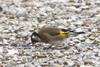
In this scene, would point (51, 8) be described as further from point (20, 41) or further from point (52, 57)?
point (52, 57)

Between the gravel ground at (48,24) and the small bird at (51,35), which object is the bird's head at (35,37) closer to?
the small bird at (51,35)

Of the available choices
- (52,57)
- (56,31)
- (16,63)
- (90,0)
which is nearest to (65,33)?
(56,31)

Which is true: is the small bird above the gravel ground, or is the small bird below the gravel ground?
above

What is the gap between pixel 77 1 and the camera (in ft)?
33.9

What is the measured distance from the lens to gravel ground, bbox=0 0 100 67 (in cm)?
658

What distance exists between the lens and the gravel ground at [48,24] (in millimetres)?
6582

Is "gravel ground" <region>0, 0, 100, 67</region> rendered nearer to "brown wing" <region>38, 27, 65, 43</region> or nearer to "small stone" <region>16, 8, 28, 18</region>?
"small stone" <region>16, 8, 28, 18</region>

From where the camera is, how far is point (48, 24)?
875cm

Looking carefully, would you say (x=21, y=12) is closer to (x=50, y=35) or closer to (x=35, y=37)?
(x=35, y=37)

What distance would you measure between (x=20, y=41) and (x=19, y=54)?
0.81m

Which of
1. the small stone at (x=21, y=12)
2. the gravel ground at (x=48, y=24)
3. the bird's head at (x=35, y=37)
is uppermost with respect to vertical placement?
the bird's head at (x=35, y=37)

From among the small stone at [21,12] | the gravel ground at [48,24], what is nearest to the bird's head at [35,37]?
the gravel ground at [48,24]

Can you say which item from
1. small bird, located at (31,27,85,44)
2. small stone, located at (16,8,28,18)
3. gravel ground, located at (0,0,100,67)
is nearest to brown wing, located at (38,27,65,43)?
small bird, located at (31,27,85,44)

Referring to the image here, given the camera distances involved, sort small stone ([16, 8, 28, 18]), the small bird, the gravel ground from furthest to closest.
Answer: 1. small stone ([16, 8, 28, 18])
2. the small bird
3. the gravel ground
